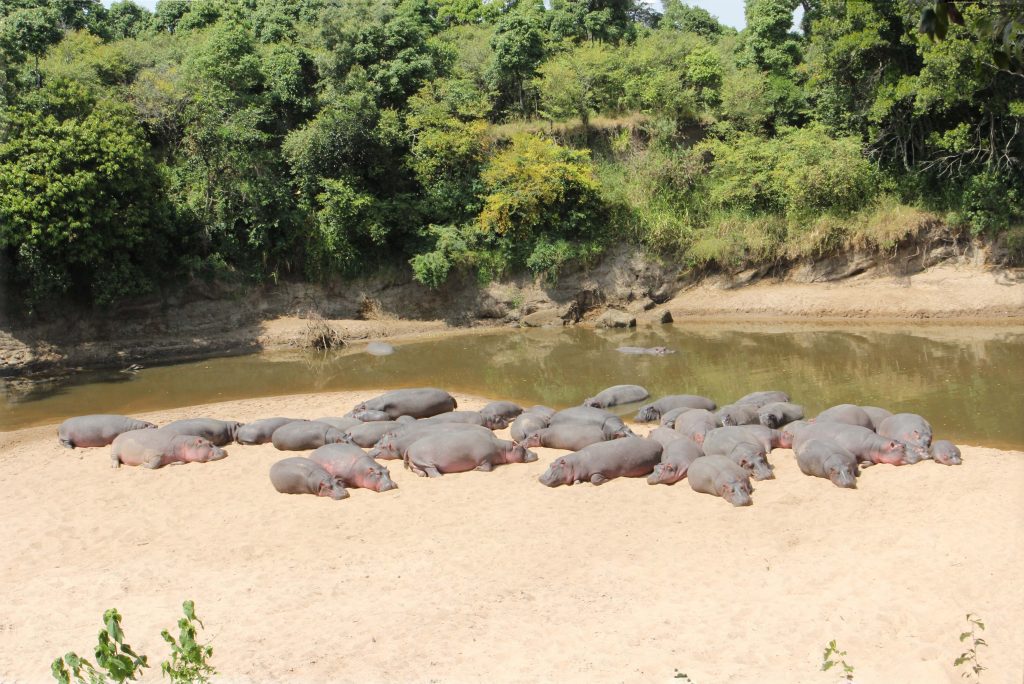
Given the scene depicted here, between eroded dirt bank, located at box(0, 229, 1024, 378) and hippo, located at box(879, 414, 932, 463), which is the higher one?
eroded dirt bank, located at box(0, 229, 1024, 378)

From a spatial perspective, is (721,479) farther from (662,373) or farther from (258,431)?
(662,373)

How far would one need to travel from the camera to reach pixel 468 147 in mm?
29234

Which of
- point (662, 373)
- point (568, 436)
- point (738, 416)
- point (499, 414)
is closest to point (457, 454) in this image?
point (568, 436)

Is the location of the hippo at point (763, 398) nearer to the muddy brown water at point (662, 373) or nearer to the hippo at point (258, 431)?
the muddy brown water at point (662, 373)

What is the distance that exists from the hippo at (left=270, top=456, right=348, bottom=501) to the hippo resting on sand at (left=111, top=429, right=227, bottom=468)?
217 cm

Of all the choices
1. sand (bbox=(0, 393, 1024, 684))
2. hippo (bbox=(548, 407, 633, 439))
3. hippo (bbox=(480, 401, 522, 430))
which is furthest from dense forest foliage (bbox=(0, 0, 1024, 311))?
hippo (bbox=(548, 407, 633, 439))

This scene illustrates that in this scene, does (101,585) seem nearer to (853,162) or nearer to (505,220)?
(505,220)

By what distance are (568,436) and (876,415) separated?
5.20 meters

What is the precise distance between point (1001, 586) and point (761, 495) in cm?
340

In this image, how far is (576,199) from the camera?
2911cm

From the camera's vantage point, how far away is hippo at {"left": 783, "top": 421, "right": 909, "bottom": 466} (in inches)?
486

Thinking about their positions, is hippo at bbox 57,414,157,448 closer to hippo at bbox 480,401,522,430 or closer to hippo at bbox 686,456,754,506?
hippo at bbox 480,401,522,430

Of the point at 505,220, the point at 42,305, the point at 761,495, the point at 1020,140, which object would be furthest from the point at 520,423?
the point at 1020,140

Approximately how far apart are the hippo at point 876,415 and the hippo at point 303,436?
8.87 m
